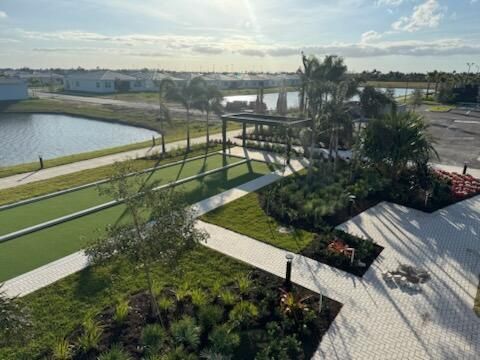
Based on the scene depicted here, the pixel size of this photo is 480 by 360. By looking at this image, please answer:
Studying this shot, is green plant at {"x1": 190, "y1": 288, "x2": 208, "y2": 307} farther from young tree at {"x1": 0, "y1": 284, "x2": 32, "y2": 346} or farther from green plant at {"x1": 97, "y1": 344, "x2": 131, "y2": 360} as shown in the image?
young tree at {"x1": 0, "y1": 284, "x2": 32, "y2": 346}

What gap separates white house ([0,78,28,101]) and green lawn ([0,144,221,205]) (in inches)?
2048

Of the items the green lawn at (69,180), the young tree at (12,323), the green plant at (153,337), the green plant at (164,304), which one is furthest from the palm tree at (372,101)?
the young tree at (12,323)

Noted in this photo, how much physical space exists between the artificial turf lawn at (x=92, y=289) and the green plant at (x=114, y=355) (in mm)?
1574

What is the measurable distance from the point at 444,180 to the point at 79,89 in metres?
84.5

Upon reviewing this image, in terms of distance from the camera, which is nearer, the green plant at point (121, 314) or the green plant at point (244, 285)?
the green plant at point (121, 314)

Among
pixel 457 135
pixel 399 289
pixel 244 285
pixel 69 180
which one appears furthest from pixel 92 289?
pixel 457 135

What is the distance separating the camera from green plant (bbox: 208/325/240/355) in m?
8.59

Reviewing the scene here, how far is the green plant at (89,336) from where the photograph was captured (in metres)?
8.59

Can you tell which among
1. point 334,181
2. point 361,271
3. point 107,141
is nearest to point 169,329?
point 361,271

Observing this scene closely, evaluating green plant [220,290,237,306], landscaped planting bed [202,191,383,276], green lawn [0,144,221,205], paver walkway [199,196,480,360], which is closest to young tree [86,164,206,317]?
green plant [220,290,237,306]

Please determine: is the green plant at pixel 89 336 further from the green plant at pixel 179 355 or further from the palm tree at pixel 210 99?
the palm tree at pixel 210 99

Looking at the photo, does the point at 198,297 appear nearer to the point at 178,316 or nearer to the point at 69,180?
the point at 178,316

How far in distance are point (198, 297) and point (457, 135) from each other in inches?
1360

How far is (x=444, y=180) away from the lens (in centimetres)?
1998
